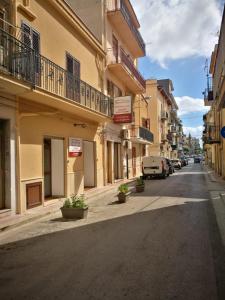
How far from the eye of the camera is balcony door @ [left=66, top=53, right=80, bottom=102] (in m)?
14.4

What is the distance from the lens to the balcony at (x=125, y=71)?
73.8ft

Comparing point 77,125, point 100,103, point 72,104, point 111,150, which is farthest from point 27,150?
point 111,150

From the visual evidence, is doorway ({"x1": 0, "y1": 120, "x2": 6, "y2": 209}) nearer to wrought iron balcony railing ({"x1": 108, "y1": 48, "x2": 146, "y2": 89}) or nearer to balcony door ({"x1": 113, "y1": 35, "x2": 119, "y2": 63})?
wrought iron balcony railing ({"x1": 108, "y1": 48, "x2": 146, "y2": 89})

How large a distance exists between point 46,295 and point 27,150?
7.63m

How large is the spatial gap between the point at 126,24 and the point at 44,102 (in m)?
13.7

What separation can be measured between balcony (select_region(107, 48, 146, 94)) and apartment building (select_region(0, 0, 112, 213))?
2.92 metres

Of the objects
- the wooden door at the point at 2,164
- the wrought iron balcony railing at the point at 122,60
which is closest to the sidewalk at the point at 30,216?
the wooden door at the point at 2,164

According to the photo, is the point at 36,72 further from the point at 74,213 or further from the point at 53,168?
the point at 53,168

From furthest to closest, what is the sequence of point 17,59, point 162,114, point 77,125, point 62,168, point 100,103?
point 162,114 → point 100,103 → point 77,125 → point 62,168 → point 17,59

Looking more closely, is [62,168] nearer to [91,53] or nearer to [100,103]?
[100,103]

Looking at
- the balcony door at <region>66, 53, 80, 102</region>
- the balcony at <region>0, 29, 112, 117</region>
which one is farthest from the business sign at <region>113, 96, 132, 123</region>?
the balcony door at <region>66, 53, 80, 102</region>

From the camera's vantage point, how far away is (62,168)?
15.2 meters

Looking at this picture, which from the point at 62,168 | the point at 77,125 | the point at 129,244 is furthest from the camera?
the point at 77,125

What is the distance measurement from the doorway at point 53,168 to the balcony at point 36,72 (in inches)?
92.1
